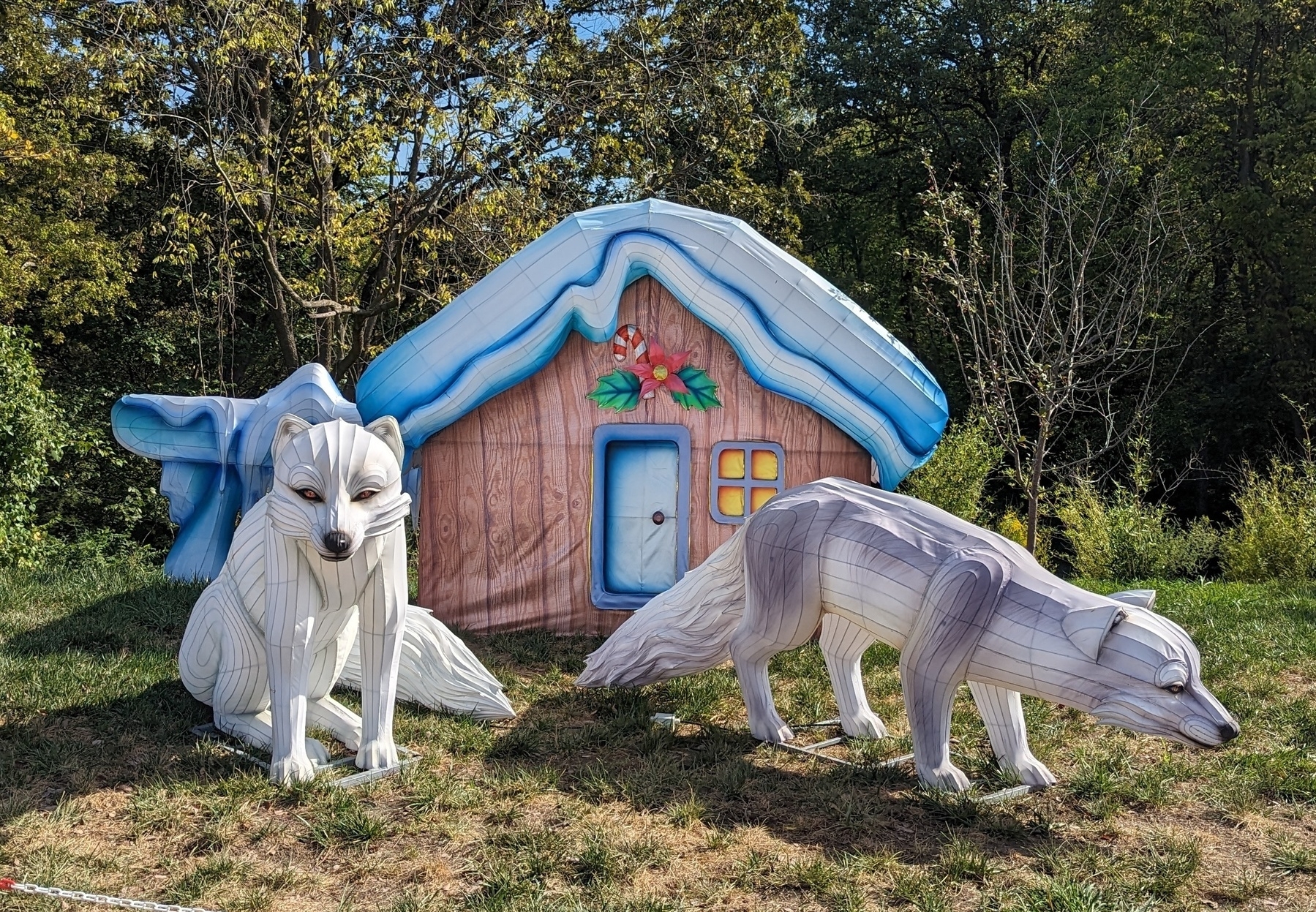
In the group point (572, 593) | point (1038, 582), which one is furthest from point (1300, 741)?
point (572, 593)

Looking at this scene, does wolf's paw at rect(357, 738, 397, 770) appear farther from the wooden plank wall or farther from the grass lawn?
the wooden plank wall

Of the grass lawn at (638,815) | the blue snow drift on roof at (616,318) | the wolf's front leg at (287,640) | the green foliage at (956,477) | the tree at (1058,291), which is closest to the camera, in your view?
the grass lawn at (638,815)

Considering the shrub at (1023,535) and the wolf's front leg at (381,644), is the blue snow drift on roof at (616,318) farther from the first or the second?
the shrub at (1023,535)

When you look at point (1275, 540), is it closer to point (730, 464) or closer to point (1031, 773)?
point (730, 464)

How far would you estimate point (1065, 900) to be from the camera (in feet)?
12.7

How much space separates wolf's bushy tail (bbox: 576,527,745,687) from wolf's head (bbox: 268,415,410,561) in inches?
67.2

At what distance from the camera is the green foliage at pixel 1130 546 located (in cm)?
1249

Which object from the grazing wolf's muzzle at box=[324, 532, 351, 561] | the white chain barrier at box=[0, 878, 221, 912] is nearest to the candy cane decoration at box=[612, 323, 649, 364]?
the grazing wolf's muzzle at box=[324, 532, 351, 561]

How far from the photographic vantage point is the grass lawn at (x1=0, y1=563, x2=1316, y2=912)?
4039 mm

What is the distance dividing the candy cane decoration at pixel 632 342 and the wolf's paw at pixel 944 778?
413cm

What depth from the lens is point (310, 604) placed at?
493 centimetres

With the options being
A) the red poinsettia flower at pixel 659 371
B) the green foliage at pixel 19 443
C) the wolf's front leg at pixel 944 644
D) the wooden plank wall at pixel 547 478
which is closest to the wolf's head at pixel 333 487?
the wolf's front leg at pixel 944 644

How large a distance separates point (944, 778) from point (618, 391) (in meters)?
4.18

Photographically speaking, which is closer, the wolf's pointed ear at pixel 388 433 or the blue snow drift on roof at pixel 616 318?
the wolf's pointed ear at pixel 388 433
